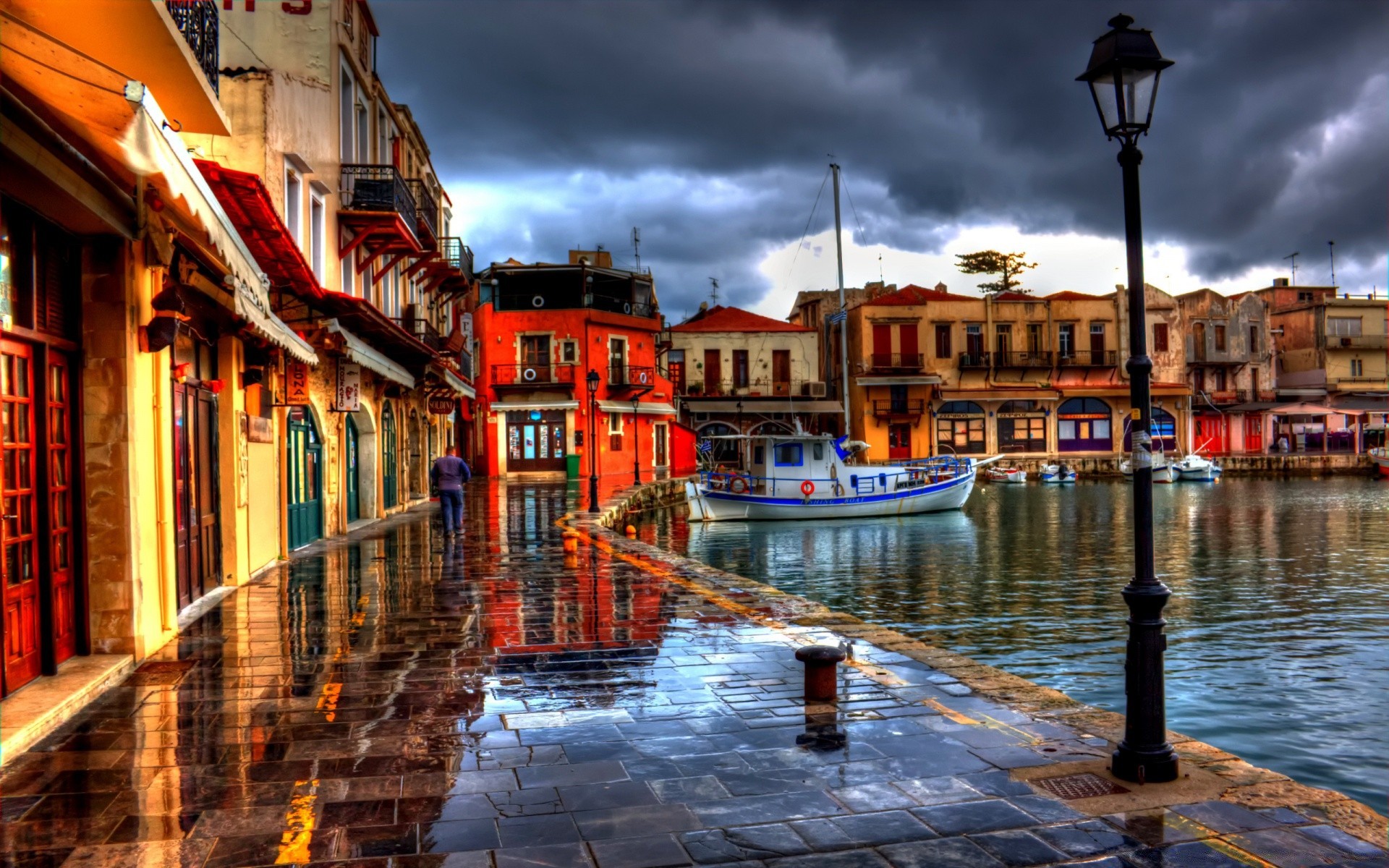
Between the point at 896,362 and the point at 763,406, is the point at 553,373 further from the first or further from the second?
the point at 896,362

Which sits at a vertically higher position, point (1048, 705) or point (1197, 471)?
point (1048, 705)

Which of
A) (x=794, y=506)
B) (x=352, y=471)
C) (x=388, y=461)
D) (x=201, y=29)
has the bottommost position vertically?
(x=794, y=506)

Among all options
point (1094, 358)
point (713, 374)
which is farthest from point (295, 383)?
point (1094, 358)

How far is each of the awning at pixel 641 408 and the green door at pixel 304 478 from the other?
2489cm

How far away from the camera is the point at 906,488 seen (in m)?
32.9

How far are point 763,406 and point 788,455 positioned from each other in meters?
22.3

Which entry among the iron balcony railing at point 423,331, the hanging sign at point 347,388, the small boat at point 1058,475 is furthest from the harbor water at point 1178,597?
the small boat at point 1058,475

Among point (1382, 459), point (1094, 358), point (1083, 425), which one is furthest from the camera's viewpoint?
point (1083, 425)

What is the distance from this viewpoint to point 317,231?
1956cm

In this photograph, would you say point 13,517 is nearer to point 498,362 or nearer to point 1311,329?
point 498,362

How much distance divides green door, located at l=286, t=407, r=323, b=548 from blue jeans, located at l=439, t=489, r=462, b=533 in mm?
2147

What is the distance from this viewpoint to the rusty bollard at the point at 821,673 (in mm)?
6527

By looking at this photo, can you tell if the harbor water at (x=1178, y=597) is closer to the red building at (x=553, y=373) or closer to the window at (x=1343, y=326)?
the red building at (x=553, y=373)

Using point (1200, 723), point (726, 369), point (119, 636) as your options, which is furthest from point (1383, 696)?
point (726, 369)
